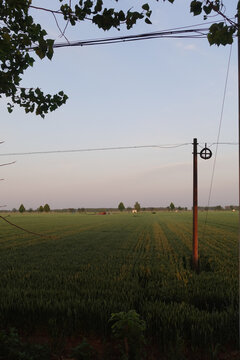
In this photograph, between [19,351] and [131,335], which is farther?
[131,335]

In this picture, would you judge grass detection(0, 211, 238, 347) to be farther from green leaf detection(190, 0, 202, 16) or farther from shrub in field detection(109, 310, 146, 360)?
green leaf detection(190, 0, 202, 16)

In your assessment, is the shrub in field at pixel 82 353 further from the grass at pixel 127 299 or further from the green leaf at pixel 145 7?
the green leaf at pixel 145 7

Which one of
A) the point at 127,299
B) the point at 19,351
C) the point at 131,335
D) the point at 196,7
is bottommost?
the point at 127,299

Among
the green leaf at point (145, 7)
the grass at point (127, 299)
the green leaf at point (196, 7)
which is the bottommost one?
the grass at point (127, 299)

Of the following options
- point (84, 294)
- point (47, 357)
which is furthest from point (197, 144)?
point (47, 357)

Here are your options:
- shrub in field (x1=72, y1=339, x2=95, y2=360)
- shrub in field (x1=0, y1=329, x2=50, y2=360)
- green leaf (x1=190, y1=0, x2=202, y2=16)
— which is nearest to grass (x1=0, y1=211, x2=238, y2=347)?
shrub in field (x1=0, y1=329, x2=50, y2=360)

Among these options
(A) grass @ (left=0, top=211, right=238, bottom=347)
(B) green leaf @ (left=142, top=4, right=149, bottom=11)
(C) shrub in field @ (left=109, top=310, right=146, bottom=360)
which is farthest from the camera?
(A) grass @ (left=0, top=211, right=238, bottom=347)

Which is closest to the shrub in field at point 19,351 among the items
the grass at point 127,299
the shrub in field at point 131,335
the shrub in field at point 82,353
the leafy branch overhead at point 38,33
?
the shrub in field at point 82,353

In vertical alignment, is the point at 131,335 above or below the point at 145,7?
below

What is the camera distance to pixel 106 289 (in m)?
9.16

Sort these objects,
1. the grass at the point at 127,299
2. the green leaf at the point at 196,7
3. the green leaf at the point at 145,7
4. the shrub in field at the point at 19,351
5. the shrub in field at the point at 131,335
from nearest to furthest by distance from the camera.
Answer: the green leaf at the point at 196,7 < the green leaf at the point at 145,7 < the shrub in field at the point at 19,351 < the shrub in field at the point at 131,335 < the grass at the point at 127,299

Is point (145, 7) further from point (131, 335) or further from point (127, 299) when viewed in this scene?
point (127, 299)

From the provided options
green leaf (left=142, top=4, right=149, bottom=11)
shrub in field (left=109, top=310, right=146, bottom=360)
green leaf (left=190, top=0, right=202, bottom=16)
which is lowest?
shrub in field (left=109, top=310, right=146, bottom=360)

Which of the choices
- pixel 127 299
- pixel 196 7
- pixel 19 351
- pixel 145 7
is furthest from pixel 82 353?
pixel 196 7
